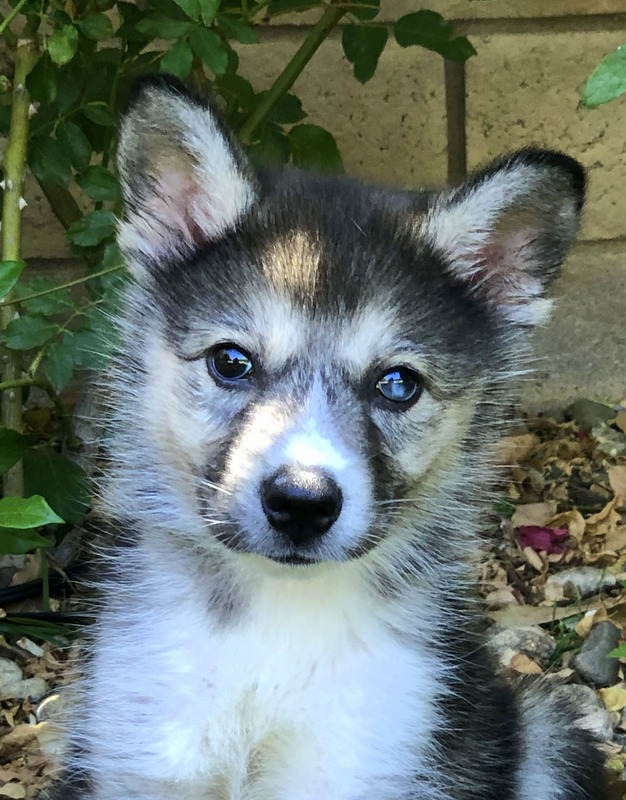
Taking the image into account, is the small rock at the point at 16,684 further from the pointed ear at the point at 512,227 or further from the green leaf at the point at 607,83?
the green leaf at the point at 607,83

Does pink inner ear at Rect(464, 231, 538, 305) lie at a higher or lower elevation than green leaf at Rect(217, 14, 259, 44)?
lower

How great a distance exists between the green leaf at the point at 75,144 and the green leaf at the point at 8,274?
89 centimetres

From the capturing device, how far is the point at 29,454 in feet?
10.7

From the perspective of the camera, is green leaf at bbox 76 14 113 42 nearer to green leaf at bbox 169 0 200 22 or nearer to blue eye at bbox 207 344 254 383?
green leaf at bbox 169 0 200 22

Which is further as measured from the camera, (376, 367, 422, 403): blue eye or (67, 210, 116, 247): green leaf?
(67, 210, 116, 247): green leaf

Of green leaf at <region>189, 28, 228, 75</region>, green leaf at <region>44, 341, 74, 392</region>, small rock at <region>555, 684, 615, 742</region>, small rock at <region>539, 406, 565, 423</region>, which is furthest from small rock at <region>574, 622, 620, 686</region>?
green leaf at <region>189, 28, 228, 75</region>

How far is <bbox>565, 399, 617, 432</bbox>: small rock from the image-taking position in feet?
14.6

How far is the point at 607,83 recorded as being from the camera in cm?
164

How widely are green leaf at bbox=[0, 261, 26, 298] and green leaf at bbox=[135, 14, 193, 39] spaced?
854 mm

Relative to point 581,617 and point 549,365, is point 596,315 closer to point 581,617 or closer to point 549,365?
point 549,365

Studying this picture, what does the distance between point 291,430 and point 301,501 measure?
5.4 inches

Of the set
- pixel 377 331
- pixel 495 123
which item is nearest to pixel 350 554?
pixel 377 331

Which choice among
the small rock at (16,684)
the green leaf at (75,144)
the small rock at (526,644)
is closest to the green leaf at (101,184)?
the green leaf at (75,144)

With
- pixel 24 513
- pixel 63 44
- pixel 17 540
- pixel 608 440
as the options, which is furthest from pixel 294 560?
A: pixel 608 440
